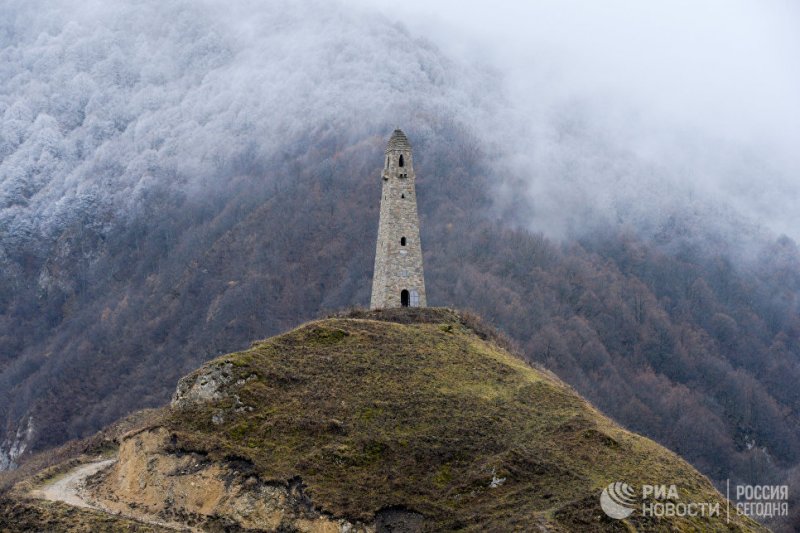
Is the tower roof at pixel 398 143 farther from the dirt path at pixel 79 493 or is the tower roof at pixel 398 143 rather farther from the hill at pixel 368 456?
the dirt path at pixel 79 493

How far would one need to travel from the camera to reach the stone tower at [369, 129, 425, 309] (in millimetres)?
51312

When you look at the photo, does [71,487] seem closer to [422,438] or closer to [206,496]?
[206,496]

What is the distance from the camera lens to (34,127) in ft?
500

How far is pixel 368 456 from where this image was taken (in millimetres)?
32875

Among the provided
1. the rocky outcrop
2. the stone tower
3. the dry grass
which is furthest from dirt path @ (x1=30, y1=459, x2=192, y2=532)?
the stone tower

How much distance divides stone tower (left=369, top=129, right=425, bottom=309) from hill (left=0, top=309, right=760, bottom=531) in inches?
435

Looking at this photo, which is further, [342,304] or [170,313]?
[170,313]

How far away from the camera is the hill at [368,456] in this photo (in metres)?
30.2

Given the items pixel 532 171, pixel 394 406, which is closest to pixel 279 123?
pixel 532 171

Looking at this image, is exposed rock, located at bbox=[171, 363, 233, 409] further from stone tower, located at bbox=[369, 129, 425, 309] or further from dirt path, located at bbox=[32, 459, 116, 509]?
stone tower, located at bbox=[369, 129, 425, 309]

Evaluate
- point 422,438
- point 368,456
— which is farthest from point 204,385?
point 422,438

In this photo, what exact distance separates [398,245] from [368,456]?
814 inches

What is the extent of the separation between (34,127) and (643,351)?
106 meters

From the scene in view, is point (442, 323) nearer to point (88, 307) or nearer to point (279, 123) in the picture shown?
point (88, 307)
